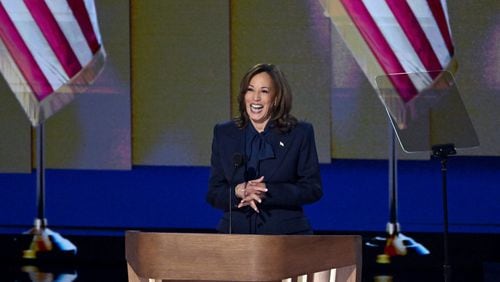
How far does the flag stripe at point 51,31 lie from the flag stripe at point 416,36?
7.23 ft

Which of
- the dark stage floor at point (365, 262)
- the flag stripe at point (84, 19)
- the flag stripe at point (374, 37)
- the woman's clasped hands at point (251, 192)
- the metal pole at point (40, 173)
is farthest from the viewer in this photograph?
the metal pole at point (40, 173)

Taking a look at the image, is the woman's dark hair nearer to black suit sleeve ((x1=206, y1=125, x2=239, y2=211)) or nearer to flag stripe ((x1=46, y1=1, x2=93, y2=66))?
black suit sleeve ((x1=206, y1=125, x2=239, y2=211))

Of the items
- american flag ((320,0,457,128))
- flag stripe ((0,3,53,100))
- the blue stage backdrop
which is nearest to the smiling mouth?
american flag ((320,0,457,128))

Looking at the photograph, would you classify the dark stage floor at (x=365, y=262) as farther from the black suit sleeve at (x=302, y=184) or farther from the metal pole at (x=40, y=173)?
the black suit sleeve at (x=302, y=184)

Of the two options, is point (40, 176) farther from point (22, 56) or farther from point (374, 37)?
point (374, 37)

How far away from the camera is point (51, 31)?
768 centimetres

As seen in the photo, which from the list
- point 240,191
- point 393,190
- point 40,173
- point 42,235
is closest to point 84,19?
point 40,173

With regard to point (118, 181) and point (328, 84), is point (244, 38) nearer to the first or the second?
point (328, 84)

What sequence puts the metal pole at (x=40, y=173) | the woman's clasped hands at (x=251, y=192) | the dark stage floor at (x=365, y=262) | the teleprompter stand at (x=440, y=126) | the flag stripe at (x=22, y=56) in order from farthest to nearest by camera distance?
the metal pole at (x=40, y=173)
the flag stripe at (x=22, y=56)
the dark stage floor at (x=365, y=262)
the teleprompter stand at (x=440, y=126)
the woman's clasped hands at (x=251, y=192)

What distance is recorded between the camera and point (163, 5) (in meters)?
7.94

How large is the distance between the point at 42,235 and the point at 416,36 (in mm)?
2928

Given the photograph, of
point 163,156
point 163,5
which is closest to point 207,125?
point 163,156

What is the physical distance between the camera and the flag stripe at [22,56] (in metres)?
7.79

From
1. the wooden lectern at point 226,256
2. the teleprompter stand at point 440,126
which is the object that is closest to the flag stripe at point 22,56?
the teleprompter stand at point 440,126
